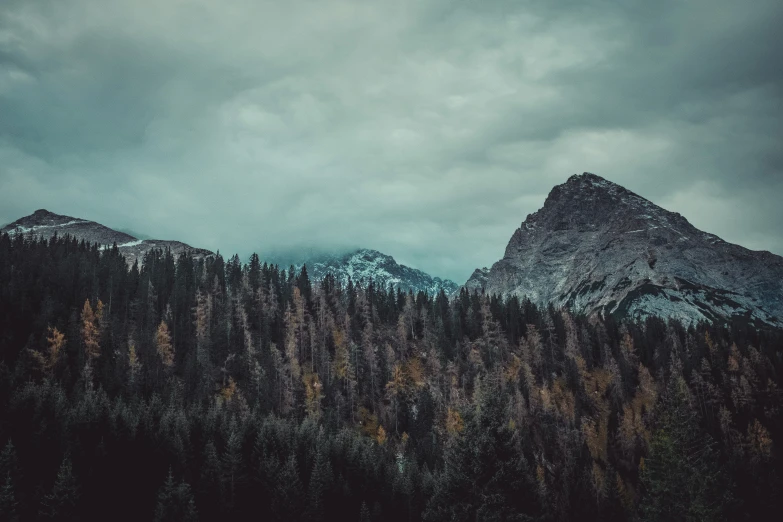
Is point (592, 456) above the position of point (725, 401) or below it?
below

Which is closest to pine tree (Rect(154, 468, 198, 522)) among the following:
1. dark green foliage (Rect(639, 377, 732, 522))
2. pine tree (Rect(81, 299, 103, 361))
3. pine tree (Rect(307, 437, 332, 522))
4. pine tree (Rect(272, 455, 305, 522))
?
pine tree (Rect(272, 455, 305, 522))

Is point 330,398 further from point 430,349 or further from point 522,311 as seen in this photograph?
point 522,311

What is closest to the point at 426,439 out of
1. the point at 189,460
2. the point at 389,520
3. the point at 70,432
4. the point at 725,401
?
the point at 389,520

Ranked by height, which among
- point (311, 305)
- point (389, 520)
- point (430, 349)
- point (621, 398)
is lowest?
point (389, 520)

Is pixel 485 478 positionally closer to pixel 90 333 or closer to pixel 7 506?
pixel 7 506

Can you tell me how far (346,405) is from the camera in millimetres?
126688

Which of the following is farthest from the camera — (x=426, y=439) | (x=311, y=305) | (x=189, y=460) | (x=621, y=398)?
(x=311, y=305)

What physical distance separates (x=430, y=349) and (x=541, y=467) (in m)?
44.6

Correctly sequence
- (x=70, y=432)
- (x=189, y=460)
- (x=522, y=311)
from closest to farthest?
(x=70, y=432)
(x=189, y=460)
(x=522, y=311)

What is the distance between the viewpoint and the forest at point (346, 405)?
5925cm

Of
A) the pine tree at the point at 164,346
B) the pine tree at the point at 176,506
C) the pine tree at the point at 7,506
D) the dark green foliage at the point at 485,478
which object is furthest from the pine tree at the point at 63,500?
the pine tree at the point at 164,346

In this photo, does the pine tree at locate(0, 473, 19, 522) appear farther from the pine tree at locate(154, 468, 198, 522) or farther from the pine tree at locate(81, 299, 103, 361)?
the pine tree at locate(81, 299, 103, 361)

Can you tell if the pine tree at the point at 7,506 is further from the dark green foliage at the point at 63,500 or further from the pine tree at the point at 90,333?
the pine tree at the point at 90,333

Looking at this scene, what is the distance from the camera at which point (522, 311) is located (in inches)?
7633
